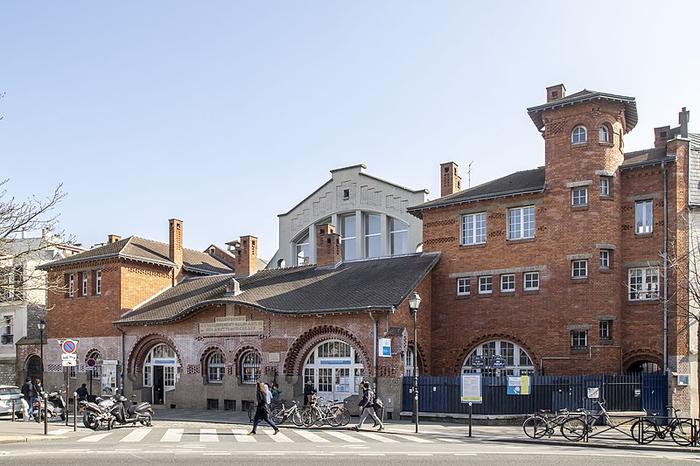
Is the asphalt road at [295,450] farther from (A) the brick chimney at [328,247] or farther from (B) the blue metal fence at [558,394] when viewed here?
(A) the brick chimney at [328,247]

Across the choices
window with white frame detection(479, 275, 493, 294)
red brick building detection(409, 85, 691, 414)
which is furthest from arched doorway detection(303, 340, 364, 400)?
window with white frame detection(479, 275, 493, 294)

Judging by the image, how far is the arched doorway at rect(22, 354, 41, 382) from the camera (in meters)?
48.4

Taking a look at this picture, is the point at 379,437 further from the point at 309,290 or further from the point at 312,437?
the point at 309,290

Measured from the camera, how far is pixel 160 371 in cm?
4212

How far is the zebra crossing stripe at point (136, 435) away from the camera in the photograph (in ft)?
75.0

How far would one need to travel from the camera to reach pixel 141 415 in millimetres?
28797

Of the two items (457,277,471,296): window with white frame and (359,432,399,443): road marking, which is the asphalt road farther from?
(457,277,471,296): window with white frame

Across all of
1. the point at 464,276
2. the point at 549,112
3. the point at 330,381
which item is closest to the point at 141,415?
the point at 330,381

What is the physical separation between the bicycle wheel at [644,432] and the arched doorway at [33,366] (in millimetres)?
36711

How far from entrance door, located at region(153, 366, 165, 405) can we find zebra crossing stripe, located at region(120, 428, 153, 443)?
14.9m

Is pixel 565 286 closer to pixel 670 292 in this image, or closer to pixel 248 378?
pixel 670 292

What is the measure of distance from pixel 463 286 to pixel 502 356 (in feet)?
11.8

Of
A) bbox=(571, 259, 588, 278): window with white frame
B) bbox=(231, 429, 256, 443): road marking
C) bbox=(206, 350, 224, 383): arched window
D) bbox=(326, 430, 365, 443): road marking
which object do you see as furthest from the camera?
bbox=(206, 350, 224, 383): arched window

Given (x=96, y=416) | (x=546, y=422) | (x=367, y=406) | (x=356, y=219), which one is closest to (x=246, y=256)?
(x=356, y=219)
